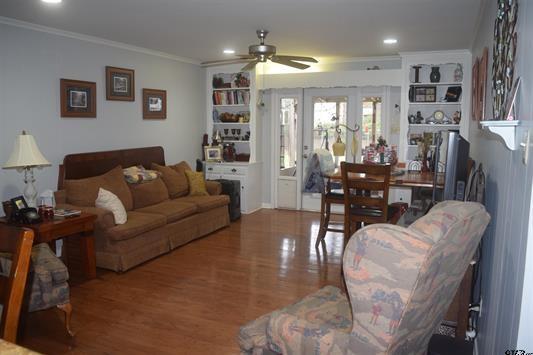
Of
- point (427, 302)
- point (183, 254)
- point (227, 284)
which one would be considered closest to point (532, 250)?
point (427, 302)

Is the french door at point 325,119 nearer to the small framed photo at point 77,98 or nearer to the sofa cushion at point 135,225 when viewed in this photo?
the sofa cushion at point 135,225

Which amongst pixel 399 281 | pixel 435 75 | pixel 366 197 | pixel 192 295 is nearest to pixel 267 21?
pixel 366 197

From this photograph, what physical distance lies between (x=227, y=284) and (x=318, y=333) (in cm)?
232

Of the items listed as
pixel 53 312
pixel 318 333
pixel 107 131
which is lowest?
pixel 53 312

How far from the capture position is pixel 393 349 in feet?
4.96

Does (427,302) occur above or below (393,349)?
above

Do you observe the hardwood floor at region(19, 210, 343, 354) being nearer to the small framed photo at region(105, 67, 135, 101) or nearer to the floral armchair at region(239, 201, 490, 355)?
the floral armchair at region(239, 201, 490, 355)

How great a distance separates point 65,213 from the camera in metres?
3.83

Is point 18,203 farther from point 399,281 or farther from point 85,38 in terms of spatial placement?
point 399,281

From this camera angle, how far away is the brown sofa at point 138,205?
4191 mm

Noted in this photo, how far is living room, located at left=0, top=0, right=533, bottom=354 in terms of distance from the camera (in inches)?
83.1

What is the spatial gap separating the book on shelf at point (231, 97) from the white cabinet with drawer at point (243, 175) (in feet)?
3.43

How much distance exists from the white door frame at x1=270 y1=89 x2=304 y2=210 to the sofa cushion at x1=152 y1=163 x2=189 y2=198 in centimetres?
188

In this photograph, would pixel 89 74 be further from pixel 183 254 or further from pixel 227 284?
pixel 227 284
